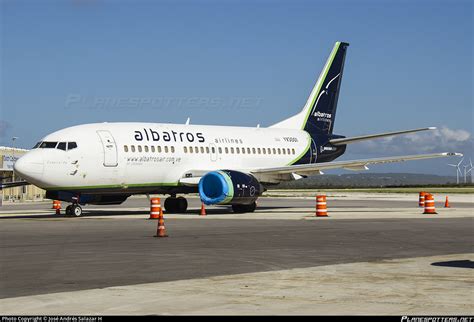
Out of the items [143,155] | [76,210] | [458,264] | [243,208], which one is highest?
[143,155]

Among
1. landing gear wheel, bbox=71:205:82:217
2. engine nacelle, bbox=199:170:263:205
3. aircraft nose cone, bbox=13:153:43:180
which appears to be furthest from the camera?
engine nacelle, bbox=199:170:263:205

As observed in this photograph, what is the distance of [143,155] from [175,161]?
2088mm

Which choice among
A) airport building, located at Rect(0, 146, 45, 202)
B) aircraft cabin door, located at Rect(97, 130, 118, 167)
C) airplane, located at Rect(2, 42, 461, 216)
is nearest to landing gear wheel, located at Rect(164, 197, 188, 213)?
airplane, located at Rect(2, 42, 461, 216)

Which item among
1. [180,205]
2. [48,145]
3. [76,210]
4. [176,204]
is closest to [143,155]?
[76,210]

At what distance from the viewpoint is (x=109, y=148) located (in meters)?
36.2

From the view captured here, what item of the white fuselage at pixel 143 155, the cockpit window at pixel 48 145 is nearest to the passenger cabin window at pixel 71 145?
the white fuselage at pixel 143 155

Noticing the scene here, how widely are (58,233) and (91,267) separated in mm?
9532

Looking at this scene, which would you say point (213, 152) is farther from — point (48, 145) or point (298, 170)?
point (48, 145)

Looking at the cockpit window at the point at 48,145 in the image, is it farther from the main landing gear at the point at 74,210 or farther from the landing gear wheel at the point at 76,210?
the landing gear wheel at the point at 76,210

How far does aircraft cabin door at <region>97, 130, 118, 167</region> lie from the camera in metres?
35.9

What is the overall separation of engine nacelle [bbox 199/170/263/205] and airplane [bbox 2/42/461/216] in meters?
0.04

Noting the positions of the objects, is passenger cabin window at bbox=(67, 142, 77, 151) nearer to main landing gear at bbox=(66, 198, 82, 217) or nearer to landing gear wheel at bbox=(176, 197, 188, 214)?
main landing gear at bbox=(66, 198, 82, 217)

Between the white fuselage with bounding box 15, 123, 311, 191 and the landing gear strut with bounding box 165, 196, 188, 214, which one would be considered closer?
the white fuselage with bounding box 15, 123, 311, 191

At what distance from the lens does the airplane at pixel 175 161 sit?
3494 cm
